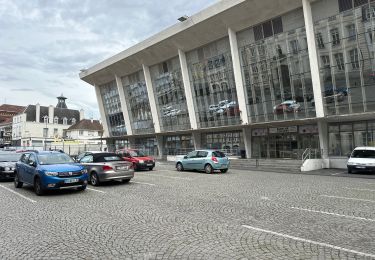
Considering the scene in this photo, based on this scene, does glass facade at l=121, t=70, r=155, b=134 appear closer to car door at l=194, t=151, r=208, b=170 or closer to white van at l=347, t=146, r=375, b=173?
car door at l=194, t=151, r=208, b=170

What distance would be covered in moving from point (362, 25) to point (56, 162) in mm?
22973

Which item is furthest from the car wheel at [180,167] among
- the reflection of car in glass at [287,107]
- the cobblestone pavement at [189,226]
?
the cobblestone pavement at [189,226]

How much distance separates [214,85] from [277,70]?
761 centimetres

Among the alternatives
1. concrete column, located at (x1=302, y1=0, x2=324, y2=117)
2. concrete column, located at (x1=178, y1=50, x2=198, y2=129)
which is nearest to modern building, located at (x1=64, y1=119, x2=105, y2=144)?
concrete column, located at (x1=178, y1=50, x2=198, y2=129)

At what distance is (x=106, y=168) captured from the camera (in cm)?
1392

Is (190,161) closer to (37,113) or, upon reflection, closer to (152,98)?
(152,98)

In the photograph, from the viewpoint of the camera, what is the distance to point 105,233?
6391 millimetres

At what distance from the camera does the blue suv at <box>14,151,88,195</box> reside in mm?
11148

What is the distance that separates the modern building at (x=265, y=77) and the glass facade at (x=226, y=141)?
0.38ft

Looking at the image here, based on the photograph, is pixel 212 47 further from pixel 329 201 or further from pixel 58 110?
pixel 58 110

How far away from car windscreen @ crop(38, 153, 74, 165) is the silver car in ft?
5.17

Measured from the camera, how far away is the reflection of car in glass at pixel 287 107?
26.9m

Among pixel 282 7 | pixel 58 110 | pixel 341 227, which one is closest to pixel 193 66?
pixel 282 7

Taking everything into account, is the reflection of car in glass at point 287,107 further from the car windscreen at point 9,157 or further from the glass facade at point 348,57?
the car windscreen at point 9,157
